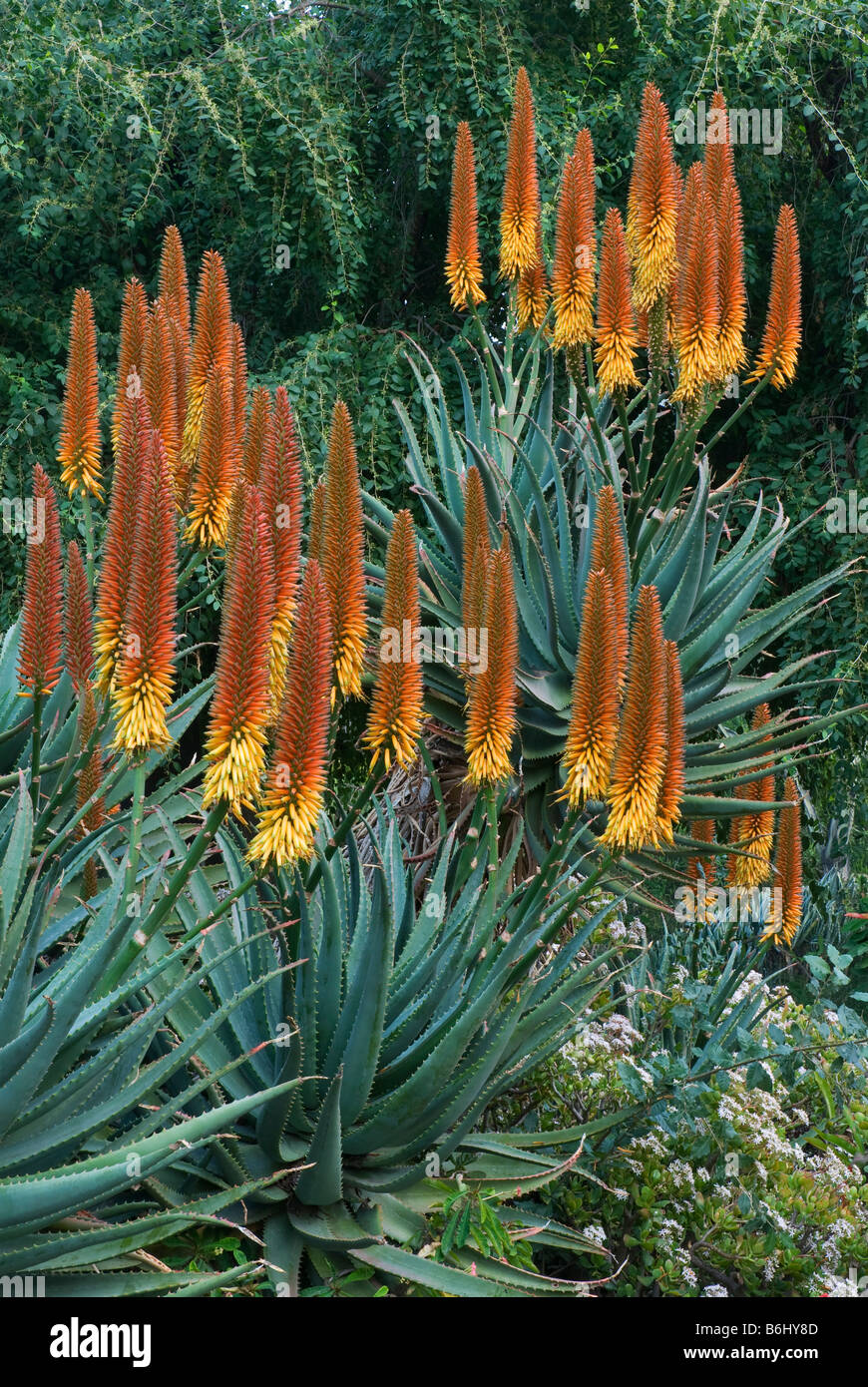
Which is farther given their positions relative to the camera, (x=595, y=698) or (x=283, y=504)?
(x=595, y=698)

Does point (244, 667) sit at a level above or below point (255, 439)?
below

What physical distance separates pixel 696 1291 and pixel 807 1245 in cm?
36

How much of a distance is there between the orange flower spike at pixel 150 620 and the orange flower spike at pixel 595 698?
2.33ft

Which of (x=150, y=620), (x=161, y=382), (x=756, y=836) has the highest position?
(x=161, y=382)

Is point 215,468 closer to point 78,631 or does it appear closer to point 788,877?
point 78,631

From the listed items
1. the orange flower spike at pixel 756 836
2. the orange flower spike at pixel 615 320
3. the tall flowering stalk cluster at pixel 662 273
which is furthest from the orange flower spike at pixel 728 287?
the orange flower spike at pixel 756 836

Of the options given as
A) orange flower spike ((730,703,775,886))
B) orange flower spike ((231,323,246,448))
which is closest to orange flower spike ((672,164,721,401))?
orange flower spike ((730,703,775,886))

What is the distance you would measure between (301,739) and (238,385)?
1.10 metres

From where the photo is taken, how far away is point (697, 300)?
11.3 ft

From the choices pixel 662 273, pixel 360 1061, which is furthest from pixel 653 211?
pixel 360 1061

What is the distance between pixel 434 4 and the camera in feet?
21.1

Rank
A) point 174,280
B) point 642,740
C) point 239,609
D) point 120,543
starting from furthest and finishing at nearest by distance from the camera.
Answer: point 174,280, point 642,740, point 120,543, point 239,609

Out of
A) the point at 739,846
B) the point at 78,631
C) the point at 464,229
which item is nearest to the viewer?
the point at 78,631

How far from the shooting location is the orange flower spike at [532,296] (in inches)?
159
